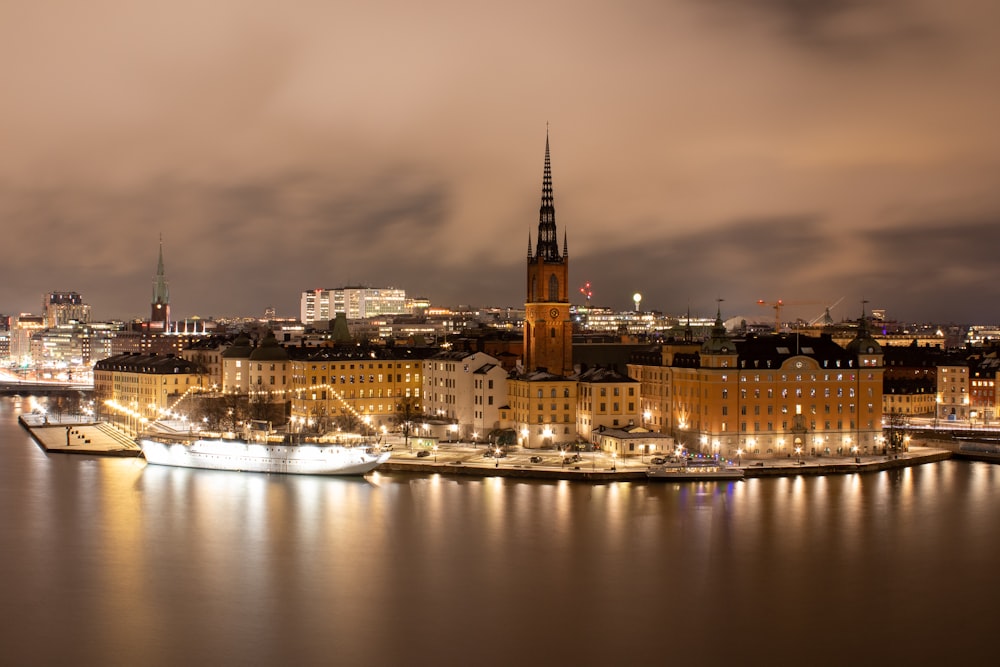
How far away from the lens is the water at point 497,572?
→ 1480 cm

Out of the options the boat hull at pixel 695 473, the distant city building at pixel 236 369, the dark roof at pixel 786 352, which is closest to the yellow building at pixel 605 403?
the dark roof at pixel 786 352

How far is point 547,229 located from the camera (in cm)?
3712

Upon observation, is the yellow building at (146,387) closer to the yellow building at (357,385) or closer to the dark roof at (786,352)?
the yellow building at (357,385)

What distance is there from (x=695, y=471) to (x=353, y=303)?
87788mm

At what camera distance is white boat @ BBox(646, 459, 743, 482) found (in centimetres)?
2664

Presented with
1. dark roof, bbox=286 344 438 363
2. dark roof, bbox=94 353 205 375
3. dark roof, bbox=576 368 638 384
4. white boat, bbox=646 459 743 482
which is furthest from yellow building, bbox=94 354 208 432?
white boat, bbox=646 459 743 482

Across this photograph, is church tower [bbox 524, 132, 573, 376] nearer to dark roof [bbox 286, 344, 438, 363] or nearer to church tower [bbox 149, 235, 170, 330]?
dark roof [bbox 286, 344, 438, 363]

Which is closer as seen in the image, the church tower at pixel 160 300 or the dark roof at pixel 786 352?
the dark roof at pixel 786 352

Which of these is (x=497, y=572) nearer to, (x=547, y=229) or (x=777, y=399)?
(x=777, y=399)

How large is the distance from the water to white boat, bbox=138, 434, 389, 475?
1682 mm

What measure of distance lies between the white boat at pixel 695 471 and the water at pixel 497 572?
913mm

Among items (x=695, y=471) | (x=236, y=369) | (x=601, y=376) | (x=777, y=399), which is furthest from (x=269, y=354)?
(x=777, y=399)

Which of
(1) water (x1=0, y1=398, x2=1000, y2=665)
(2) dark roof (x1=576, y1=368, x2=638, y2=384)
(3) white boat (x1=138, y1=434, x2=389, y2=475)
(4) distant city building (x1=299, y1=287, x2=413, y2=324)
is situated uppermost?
(4) distant city building (x1=299, y1=287, x2=413, y2=324)

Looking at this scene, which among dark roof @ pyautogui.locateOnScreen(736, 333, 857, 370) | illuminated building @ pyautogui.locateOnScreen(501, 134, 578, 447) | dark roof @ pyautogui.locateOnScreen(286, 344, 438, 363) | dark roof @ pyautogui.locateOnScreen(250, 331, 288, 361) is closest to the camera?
dark roof @ pyautogui.locateOnScreen(736, 333, 857, 370)
